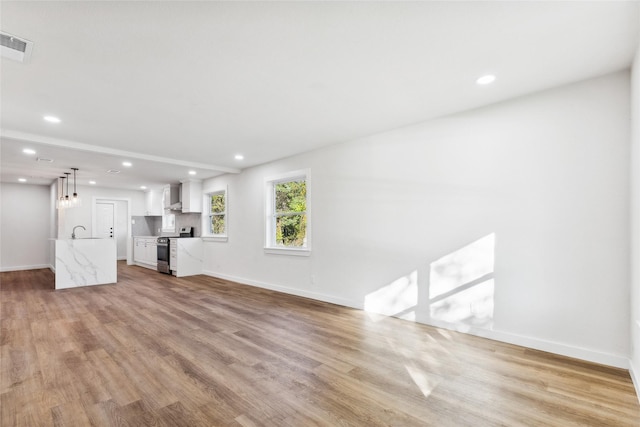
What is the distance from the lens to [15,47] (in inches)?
79.1

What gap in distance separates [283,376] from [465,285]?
2.16m

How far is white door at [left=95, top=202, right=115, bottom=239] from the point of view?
9117 millimetres

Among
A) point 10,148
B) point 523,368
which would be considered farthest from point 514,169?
point 10,148

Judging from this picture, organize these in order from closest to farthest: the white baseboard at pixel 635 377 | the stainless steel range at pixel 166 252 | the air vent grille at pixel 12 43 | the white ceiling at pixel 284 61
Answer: the white ceiling at pixel 284 61
the air vent grille at pixel 12 43
the white baseboard at pixel 635 377
the stainless steel range at pixel 166 252

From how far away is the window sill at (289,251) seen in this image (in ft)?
16.3

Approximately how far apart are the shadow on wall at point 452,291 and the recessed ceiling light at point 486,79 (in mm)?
1504

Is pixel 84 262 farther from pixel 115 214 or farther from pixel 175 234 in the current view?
pixel 115 214

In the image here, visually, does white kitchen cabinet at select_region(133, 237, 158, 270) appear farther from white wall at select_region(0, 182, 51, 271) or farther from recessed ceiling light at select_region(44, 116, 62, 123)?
recessed ceiling light at select_region(44, 116, 62, 123)

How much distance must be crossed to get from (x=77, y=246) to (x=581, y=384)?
793 cm

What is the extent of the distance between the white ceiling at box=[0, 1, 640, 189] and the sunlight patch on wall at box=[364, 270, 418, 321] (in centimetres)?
204

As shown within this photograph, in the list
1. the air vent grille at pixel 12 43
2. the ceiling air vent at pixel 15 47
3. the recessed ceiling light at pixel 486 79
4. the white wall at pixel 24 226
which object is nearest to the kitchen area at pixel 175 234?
the white wall at pixel 24 226

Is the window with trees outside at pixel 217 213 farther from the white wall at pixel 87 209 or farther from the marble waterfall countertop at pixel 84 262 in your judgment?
the white wall at pixel 87 209

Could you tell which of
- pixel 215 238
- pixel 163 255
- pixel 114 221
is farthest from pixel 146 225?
pixel 215 238

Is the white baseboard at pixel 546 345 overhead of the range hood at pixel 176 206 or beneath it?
beneath
